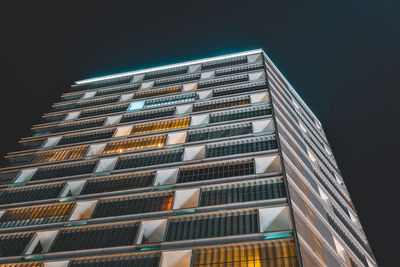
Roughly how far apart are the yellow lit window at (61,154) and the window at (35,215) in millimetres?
7084

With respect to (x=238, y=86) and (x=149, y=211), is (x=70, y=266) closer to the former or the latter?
(x=149, y=211)

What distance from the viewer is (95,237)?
21406 mm

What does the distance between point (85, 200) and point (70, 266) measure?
6144mm

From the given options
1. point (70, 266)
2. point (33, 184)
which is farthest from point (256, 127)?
point (33, 184)

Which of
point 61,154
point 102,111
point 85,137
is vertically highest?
point 102,111

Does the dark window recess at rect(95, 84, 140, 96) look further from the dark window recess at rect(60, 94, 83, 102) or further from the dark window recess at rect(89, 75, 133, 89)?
the dark window recess at rect(60, 94, 83, 102)

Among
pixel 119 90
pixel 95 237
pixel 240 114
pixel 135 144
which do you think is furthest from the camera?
pixel 119 90

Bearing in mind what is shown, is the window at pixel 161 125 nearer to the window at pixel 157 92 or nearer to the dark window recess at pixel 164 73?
the window at pixel 157 92

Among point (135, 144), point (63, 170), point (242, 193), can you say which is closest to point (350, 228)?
point (242, 193)

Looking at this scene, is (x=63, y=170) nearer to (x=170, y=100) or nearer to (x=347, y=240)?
(x=170, y=100)

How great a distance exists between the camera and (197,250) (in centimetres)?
1788

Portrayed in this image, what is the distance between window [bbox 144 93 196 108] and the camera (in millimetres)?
36678

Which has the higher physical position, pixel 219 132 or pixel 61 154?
pixel 219 132

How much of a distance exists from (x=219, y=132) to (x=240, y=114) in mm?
3372
